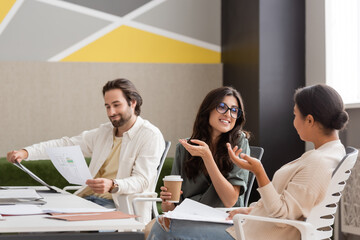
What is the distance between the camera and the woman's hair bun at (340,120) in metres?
2.12

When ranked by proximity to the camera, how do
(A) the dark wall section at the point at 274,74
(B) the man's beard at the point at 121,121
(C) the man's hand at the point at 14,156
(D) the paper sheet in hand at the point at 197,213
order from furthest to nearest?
1. (A) the dark wall section at the point at 274,74
2. (B) the man's beard at the point at 121,121
3. (C) the man's hand at the point at 14,156
4. (D) the paper sheet in hand at the point at 197,213

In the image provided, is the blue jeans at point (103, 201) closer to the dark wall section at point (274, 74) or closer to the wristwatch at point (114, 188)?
the wristwatch at point (114, 188)

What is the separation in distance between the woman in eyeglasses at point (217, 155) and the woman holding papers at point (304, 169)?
21.5 inches

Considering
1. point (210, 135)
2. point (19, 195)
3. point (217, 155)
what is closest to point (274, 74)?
point (210, 135)

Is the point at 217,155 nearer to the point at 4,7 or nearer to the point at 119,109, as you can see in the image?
the point at 119,109

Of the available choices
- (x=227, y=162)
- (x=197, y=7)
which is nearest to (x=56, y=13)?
(x=197, y=7)

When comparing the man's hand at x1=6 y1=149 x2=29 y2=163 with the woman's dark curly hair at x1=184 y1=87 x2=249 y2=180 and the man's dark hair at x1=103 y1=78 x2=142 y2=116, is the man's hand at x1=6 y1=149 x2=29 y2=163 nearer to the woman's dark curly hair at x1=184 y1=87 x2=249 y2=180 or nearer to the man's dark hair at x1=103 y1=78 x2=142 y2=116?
the man's dark hair at x1=103 y1=78 x2=142 y2=116

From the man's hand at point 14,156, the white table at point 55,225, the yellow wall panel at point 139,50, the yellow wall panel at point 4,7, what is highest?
the yellow wall panel at point 4,7

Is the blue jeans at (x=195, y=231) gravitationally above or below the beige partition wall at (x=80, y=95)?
below

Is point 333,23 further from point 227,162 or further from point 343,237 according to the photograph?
point 227,162

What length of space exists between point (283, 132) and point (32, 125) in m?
2.26

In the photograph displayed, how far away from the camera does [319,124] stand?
85.4 inches

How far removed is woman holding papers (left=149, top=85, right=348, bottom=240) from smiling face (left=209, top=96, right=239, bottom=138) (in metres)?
0.71

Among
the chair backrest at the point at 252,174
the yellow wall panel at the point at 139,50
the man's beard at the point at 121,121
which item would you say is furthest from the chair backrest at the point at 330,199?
the yellow wall panel at the point at 139,50
